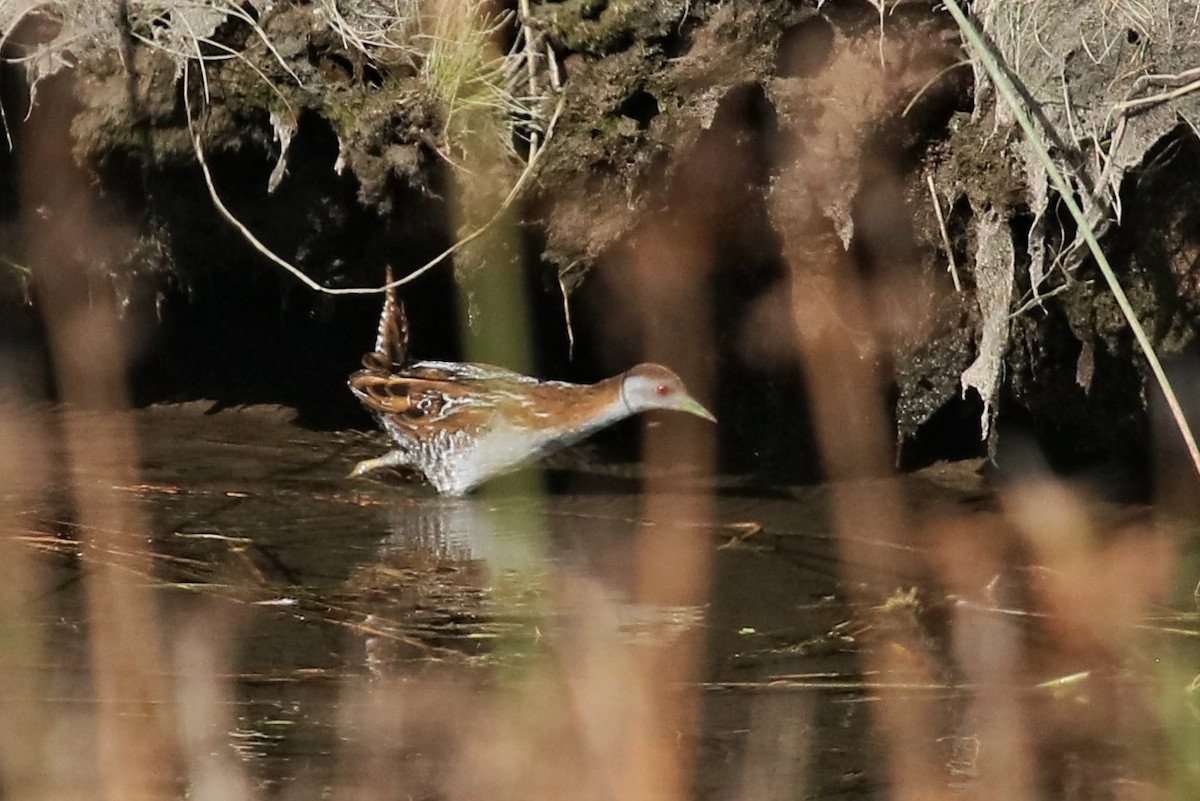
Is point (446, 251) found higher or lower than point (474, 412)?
higher

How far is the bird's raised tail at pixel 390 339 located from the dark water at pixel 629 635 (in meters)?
0.44

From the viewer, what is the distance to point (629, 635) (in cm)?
465

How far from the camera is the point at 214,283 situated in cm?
655

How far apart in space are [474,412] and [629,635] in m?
1.55

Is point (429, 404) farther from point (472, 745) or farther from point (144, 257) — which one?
point (472, 745)

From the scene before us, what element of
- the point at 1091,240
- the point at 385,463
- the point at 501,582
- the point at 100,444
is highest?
the point at 1091,240

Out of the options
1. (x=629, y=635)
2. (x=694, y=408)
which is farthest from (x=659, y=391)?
(x=629, y=635)

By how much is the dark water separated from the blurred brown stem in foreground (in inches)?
2.5

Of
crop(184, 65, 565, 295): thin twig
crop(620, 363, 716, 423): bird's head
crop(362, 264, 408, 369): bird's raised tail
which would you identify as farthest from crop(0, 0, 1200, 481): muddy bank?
crop(620, 363, 716, 423): bird's head

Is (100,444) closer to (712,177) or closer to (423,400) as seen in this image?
(423,400)

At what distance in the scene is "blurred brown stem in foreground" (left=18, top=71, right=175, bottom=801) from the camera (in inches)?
150

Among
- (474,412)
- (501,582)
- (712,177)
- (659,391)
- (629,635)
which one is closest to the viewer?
(629,635)

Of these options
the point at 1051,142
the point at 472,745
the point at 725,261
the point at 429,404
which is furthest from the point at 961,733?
the point at 429,404

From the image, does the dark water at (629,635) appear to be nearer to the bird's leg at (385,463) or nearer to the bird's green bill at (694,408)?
the bird's leg at (385,463)
